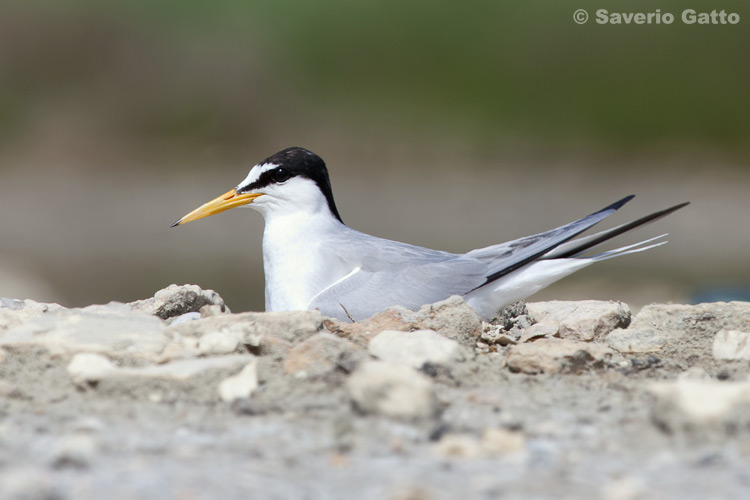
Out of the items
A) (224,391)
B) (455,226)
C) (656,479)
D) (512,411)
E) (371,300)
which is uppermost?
(455,226)

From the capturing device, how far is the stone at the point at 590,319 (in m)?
3.14

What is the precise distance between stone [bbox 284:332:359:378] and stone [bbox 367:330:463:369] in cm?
10

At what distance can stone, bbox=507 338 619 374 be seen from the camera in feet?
7.53

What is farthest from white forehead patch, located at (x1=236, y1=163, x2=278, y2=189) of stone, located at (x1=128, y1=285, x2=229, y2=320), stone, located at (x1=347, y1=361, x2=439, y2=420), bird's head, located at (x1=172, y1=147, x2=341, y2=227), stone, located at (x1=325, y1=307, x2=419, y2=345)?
stone, located at (x1=347, y1=361, x2=439, y2=420)

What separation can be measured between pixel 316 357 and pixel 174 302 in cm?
131

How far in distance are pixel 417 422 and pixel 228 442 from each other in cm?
34

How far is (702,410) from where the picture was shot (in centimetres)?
164

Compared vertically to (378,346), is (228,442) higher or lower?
lower

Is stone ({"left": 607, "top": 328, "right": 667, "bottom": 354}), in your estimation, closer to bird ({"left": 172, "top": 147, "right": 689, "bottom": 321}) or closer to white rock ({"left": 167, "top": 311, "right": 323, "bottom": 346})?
bird ({"left": 172, "top": 147, "right": 689, "bottom": 321})

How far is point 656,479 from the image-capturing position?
1.49 m

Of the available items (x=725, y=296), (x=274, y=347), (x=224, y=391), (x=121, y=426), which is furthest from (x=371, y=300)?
(x=725, y=296)

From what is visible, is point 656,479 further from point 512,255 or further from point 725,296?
point 725,296

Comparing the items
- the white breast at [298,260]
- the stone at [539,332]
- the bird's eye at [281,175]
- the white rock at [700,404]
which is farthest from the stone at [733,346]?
the bird's eye at [281,175]

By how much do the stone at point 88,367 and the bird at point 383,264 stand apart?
48.5 inches
